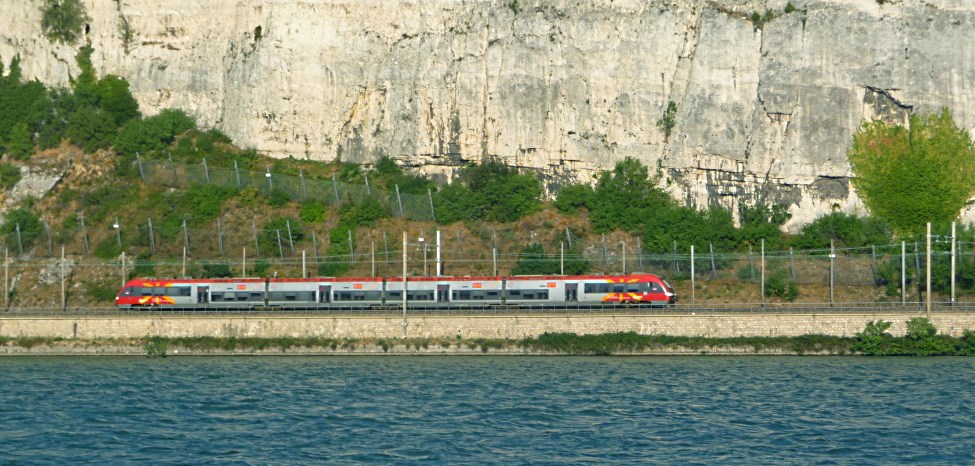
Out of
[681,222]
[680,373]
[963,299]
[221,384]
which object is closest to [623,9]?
[681,222]

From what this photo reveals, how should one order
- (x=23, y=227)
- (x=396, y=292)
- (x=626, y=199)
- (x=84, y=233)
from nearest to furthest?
1. (x=396, y=292)
2. (x=84, y=233)
3. (x=626, y=199)
4. (x=23, y=227)

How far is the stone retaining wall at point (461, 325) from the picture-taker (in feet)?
210

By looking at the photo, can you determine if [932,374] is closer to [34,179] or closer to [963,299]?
[963,299]

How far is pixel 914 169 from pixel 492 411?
1667 inches

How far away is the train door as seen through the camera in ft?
227

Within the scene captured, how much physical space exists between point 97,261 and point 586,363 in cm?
3311

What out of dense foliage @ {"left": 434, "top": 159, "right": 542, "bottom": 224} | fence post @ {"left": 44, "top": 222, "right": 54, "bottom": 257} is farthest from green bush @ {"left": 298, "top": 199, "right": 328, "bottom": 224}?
fence post @ {"left": 44, "top": 222, "right": 54, "bottom": 257}

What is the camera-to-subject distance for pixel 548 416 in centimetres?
4566

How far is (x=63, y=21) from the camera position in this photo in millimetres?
95250

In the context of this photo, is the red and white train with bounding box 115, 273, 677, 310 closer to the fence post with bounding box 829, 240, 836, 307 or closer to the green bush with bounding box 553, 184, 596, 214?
the fence post with bounding box 829, 240, 836, 307

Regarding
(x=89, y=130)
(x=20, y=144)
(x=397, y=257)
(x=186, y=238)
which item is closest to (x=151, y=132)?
(x=89, y=130)

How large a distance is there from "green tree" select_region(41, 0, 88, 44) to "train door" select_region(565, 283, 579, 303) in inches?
1782

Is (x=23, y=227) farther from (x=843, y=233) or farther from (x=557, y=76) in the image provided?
(x=843, y=233)

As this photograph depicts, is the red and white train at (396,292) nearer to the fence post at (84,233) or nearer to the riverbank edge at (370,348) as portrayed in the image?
the riverbank edge at (370,348)
